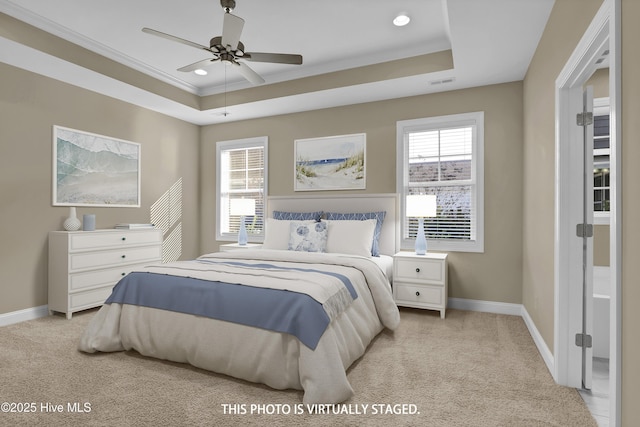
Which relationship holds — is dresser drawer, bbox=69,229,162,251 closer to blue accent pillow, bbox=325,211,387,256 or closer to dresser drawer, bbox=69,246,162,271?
dresser drawer, bbox=69,246,162,271

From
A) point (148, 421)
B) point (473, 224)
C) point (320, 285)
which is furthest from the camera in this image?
point (473, 224)

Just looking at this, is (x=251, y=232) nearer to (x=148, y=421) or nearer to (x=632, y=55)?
(x=148, y=421)

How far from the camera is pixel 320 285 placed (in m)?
2.33

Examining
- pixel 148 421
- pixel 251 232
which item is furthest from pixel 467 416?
pixel 251 232

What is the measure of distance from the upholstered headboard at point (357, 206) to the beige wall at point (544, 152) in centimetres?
139

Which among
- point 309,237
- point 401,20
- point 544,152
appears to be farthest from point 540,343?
point 401,20

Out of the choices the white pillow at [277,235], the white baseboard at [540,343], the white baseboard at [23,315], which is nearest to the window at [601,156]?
the white baseboard at [540,343]

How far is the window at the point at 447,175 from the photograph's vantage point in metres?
3.97

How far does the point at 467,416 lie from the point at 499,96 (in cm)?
334

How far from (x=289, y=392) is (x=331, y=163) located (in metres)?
3.17

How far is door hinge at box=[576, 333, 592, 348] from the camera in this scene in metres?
2.15

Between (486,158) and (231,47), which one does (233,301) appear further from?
(486,158)

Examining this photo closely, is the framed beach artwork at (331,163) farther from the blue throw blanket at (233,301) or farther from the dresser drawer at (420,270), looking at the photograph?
the blue throw blanket at (233,301)

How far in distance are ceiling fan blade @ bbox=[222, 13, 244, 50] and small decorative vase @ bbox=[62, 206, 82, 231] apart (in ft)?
8.70
